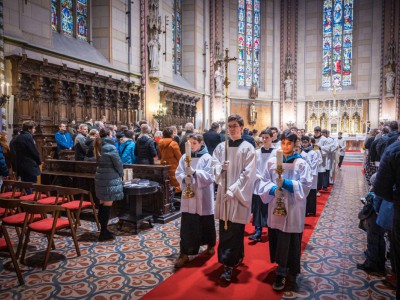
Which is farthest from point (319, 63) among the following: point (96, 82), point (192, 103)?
point (96, 82)

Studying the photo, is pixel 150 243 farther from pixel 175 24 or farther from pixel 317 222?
pixel 175 24

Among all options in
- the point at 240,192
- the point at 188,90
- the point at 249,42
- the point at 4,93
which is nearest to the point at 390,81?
the point at 249,42

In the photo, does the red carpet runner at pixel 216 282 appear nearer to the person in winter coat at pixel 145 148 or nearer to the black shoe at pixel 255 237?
the black shoe at pixel 255 237

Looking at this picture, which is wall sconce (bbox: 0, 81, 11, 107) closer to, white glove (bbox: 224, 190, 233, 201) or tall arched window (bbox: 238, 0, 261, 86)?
white glove (bbox: 224, 190, 233, 201)

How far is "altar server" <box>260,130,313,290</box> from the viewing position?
3.36 metres

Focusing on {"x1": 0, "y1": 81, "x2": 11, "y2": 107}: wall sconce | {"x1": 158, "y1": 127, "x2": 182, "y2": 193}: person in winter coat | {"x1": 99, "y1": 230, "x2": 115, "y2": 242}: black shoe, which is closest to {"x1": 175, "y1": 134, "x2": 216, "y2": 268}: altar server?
{"x1": 99, "y1": 230, "x2": 115, "y2": 242}: black shoe

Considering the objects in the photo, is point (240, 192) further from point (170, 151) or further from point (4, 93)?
point (4, 93)

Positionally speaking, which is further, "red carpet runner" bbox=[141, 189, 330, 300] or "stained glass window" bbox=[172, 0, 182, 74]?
"stained glass window" bbox=[172, 0, 182, 74]

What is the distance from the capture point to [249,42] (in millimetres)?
22703

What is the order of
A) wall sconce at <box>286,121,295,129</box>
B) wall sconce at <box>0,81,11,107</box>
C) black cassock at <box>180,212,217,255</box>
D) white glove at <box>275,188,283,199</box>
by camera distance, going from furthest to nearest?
wall sconce at <box>286,121,295,129</box>, wall sconce at <box>0,81,11,107</box>, black cassock at <box>180,212,217,255</box>, white glove at <box>275,188,283,199</box>

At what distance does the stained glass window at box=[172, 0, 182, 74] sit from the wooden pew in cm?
1241

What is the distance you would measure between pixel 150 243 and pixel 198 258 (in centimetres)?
91

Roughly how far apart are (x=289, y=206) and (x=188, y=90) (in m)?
14.5

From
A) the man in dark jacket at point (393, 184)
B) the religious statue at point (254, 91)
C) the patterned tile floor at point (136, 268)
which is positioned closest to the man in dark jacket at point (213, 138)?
the patterned tile floor at point (136, 268)
